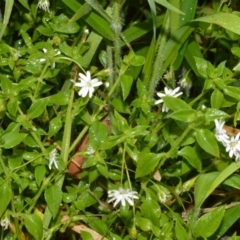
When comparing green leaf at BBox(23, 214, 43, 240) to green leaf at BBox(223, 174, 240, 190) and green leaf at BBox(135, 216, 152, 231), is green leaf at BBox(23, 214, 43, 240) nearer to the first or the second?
green leaf at BBox(135, 216, 152, 231)

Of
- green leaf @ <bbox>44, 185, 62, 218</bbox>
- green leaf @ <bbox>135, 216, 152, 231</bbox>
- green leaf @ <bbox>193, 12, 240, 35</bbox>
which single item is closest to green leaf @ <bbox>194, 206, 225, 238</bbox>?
green leaf @ <bbox>135, 216, 152, 231</bbox>

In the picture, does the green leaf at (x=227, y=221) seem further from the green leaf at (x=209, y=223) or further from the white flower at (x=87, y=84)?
the white flower at (x=87, y=84)

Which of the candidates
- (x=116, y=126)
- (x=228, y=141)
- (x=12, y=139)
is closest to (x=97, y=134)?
(x=116, y=126)

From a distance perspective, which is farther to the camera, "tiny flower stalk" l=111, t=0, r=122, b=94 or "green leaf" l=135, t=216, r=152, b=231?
"tiny flower stalk" l=111, t=0, r=122, b=94

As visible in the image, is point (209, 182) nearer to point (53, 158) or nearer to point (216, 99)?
point (216, 99)

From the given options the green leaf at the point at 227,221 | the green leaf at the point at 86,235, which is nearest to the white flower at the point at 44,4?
the green leaf at the point at 86,235
